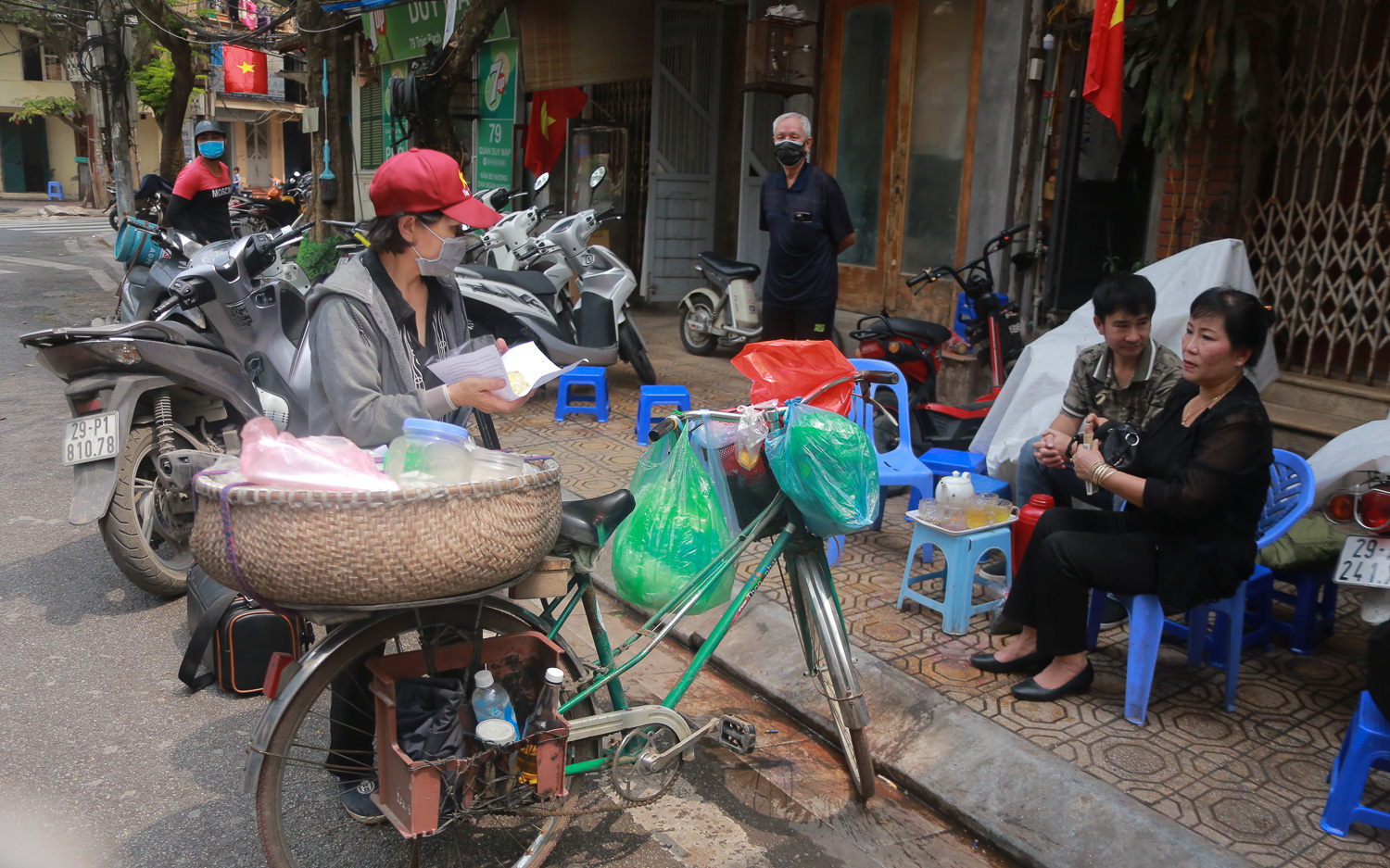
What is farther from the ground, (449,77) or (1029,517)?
(449,77)

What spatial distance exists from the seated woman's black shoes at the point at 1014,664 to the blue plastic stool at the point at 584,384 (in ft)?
12.2

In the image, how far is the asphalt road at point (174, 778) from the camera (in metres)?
2.64

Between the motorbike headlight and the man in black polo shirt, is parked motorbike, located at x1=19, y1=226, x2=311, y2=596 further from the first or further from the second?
→ the motorbike headlight

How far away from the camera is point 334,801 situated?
2822mm

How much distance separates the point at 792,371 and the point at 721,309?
19.0ft

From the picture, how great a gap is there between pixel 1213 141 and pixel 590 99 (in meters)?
8.25

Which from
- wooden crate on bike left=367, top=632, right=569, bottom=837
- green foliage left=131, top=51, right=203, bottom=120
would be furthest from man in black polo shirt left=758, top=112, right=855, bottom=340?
green foliage left=131, top=51, right=203, bottom=120

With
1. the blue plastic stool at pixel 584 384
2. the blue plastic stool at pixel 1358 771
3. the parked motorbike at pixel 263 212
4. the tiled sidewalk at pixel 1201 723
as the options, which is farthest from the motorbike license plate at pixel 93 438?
the parked motorbike at pixel 263 212

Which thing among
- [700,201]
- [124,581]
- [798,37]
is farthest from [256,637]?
[700,201]

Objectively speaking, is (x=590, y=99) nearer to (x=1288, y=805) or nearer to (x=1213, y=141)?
(x=1213, y=141)

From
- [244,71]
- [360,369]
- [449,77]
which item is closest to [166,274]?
[360,369]

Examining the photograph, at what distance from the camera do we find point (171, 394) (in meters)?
4.34

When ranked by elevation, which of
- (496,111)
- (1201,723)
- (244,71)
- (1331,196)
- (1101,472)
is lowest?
(1201,723)

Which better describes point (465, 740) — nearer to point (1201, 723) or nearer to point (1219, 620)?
point (1201, 723)
